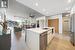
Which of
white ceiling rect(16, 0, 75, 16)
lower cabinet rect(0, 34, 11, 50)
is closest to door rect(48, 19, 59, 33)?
white ceiling rect(16, 0, 75, 16)

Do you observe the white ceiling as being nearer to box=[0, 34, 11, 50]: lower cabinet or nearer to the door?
box=[0, 34, 11, 50]: lower cabinet

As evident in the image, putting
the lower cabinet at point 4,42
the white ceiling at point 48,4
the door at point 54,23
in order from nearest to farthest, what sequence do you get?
the lower cabinet at point 4,42, the white ceiling at point 48,4, the door at point 54,23

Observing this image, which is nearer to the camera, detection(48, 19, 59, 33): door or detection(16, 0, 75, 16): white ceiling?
Result: detection(16, 0, 75, 16): white ceiling

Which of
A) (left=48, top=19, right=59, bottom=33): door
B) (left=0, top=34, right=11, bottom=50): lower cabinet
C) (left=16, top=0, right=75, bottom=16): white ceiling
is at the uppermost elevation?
(left=16, top=0, right=75, bottom=16): white ceiling

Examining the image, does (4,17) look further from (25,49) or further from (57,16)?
(57,16)

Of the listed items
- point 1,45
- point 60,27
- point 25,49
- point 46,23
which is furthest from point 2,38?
point 46,23

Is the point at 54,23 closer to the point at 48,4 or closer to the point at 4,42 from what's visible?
the point at 48,4

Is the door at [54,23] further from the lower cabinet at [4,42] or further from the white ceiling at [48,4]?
the lower cabinet at [4,42]

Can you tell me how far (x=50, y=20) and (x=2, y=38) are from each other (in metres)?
13.5

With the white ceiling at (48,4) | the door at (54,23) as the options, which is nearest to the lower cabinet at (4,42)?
the white ceiling at (48,4)

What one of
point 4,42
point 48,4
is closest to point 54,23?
point 48,4

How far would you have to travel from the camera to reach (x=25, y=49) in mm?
4531

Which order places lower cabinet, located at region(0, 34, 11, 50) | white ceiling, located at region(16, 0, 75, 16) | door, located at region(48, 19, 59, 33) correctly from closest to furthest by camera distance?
lower cabinet, located at region(0, 34, 11, 50) → white ceiling, located at region(16, 0, 75, 16) → door, located at region(48, 19, 59, 33)

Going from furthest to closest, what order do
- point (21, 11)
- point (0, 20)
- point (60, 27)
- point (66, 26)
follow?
point (66, 26)
point (60, 27)
point (21, 11)
point (0, 20)
